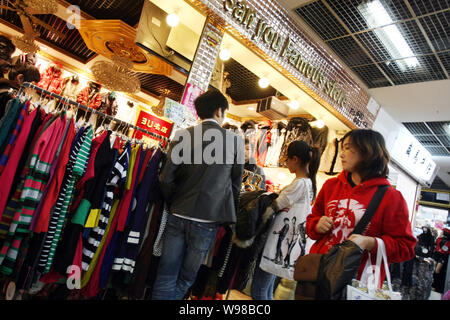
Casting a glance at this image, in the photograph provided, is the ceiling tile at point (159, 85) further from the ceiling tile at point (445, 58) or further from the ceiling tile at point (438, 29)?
the ceiling tile at point (445, 58)

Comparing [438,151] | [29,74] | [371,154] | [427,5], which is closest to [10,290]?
[371,154]

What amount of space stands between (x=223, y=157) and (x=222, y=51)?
211 cm

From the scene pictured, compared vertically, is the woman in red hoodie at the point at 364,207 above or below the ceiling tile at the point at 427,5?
below

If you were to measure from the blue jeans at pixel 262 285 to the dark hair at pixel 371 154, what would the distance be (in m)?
1.35

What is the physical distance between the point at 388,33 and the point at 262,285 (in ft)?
14.0

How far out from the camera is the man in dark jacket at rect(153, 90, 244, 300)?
69.1 inches

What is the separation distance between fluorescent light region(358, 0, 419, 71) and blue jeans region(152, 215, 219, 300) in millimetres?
3848

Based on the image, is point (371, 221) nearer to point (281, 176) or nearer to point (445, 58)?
point (445, 58)

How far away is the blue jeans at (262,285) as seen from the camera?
223 centimetres

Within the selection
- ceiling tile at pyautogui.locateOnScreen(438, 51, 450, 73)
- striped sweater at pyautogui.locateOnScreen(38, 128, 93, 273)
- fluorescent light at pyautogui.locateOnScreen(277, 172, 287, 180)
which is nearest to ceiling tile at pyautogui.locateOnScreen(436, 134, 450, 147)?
ceiling tile at pyautogui.locateOnScreen(438, 51, 450, 73)

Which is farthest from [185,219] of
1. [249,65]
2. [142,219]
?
[249,65]

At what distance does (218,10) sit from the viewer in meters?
2.88

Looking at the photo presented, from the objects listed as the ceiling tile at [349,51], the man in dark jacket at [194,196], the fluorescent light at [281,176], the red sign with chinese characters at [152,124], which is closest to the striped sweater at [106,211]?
the man in dark jacket at [194,196]

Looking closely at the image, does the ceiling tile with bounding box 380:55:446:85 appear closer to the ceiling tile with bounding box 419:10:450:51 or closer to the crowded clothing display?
the ceiling tile with bounding box 419:10:450:51
